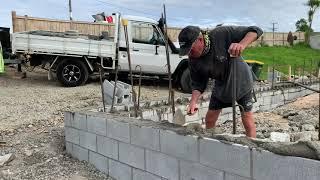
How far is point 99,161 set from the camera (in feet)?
14.8

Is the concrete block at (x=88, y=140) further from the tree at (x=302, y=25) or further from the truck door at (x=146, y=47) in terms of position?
the tree at (x=302, y=25)

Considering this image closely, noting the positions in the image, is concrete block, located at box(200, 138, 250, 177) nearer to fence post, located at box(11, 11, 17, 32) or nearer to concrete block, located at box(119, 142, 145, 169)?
concrete block, located at box(119, 142, 145, 169)

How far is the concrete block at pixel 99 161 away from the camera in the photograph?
14.5 ft

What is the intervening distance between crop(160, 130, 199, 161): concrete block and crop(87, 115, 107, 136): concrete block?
947mm

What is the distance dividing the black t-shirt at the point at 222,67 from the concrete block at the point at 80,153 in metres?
1.50

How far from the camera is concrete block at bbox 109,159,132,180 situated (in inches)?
159

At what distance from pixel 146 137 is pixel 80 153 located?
138cm

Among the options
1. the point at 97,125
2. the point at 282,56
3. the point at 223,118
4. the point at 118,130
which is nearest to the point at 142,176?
the point at 118,130

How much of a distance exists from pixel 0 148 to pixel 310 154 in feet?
13.1

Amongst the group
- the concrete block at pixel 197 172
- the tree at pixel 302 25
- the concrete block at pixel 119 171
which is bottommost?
the concrete block at pixel 119 171

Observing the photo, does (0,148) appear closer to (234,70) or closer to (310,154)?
(234,70)

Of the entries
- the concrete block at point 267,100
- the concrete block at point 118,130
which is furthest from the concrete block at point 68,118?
the concrete block at point 267,100

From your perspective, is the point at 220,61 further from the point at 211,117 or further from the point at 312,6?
the point at 312,6

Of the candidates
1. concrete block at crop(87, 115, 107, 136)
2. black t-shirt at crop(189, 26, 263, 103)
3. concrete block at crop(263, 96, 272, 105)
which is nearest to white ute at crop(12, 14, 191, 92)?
concrete block at crop(263, 96, 272, 105)
